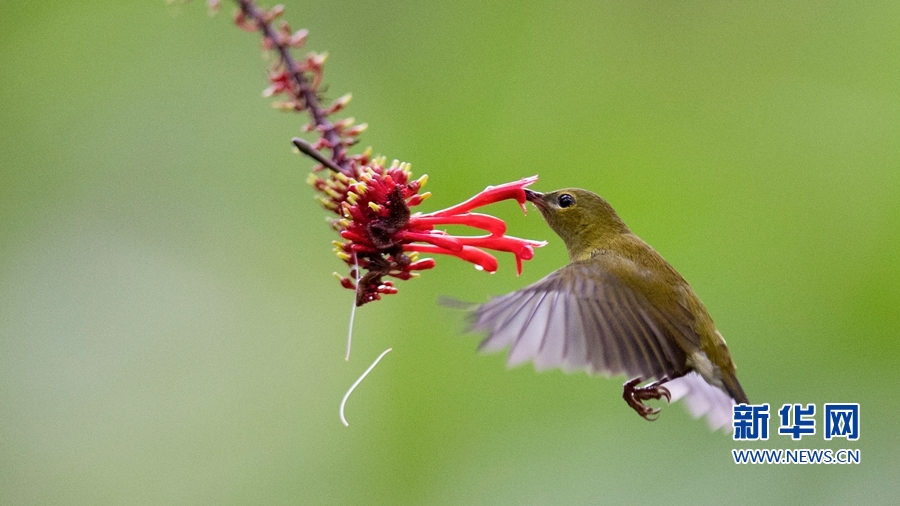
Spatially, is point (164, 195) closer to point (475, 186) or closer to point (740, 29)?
point (475, 186)

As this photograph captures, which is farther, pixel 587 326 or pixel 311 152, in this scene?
pixel 587 326

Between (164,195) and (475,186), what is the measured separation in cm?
105

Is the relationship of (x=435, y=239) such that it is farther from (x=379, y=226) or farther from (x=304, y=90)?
(x=304, y=90)

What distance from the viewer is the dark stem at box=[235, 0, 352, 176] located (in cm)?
133

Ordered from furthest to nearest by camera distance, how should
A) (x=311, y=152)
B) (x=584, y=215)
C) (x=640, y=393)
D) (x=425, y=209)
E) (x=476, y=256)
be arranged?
(x=425, y=209)
(x=584, y=215)
(x=640, y=393)
(x=476, y=256)
(x=311, y=152)

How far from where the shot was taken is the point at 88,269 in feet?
9.35

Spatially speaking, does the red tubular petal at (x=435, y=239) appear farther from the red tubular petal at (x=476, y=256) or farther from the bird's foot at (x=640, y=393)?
the bird's foot at (x=640, y=393)

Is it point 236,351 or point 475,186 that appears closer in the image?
point 475,186

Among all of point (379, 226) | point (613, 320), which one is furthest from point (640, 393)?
point (379, 226)

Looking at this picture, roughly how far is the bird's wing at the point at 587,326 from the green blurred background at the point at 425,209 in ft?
2.48

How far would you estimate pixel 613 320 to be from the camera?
5.32 ft

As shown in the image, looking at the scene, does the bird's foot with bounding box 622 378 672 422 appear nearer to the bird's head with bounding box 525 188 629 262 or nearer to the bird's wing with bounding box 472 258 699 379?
the bird's wing with bounding box 472 258 699 379

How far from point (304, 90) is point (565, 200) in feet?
2.51

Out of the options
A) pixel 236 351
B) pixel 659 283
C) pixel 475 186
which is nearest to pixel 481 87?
pixel 475 186
